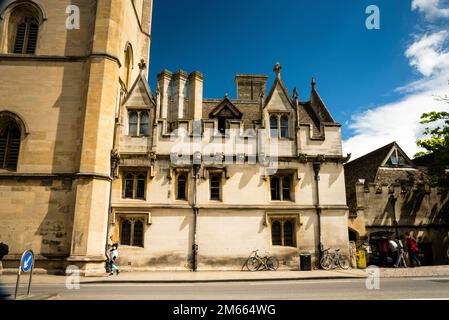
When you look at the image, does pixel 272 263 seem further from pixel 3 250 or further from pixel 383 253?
pixel 3 250

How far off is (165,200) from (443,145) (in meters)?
18.1

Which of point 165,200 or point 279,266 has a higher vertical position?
point 165,200

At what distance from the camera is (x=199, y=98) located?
2028 cm

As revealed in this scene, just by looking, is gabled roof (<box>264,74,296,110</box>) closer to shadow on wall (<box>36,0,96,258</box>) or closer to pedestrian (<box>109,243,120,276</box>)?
shadow on wall (<box>36,0,96,258</box>)

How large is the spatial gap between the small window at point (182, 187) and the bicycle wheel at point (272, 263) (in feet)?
18.1

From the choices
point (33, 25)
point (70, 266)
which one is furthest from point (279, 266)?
point (33, 25)

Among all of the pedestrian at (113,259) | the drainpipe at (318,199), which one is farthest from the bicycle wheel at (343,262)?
the pedestrian at (113,259)

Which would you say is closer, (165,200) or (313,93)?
(165,200)

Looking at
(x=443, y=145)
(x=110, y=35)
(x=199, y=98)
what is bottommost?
(x=443, y=145)

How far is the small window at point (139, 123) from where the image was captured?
1773 centimetres

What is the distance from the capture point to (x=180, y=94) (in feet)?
70.6

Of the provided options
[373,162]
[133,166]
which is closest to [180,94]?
[133,166]

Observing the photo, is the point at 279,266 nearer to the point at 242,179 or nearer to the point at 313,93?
the point at 242,179
